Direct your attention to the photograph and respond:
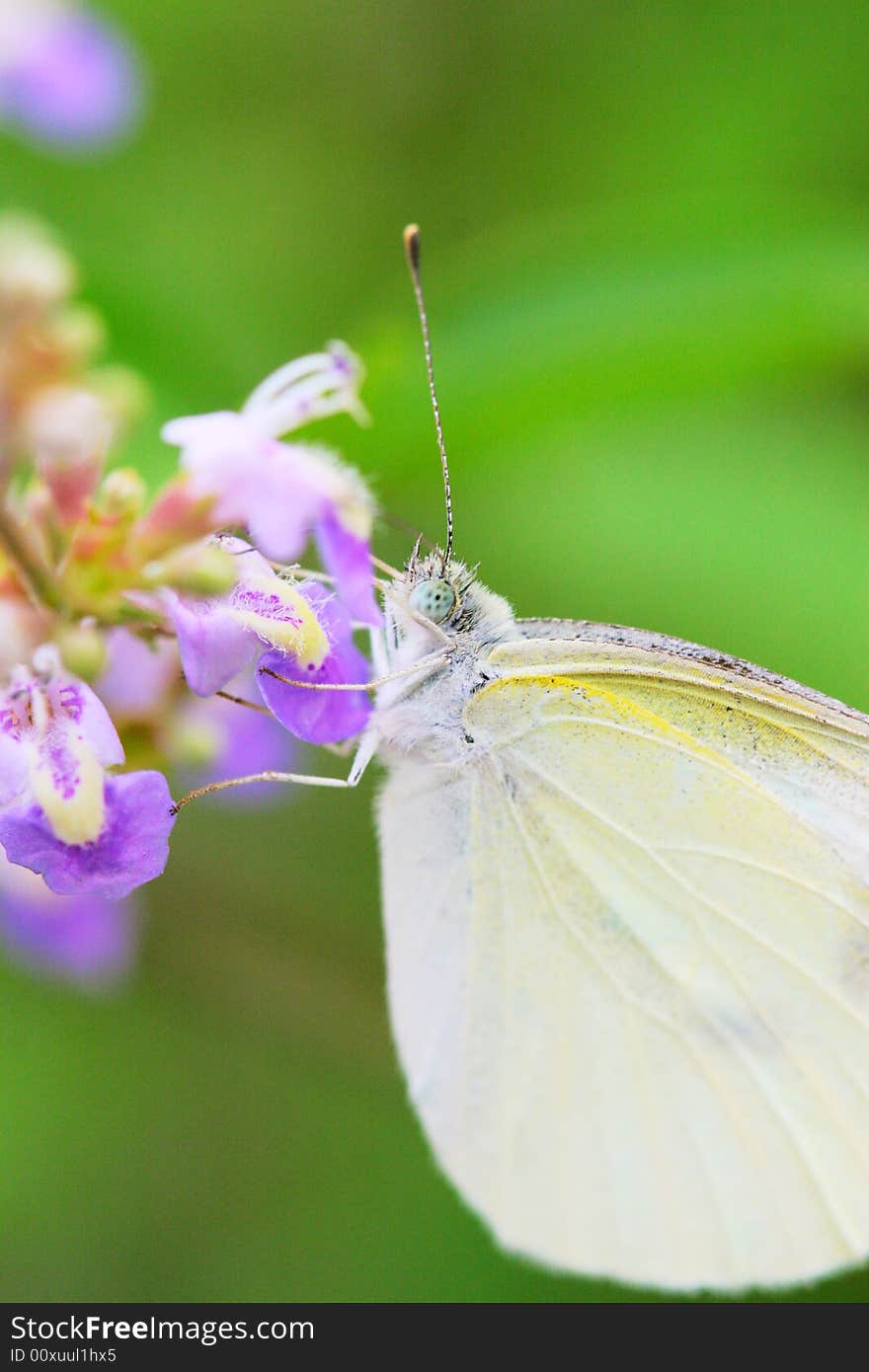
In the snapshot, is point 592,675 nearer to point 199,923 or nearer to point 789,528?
point 789,528

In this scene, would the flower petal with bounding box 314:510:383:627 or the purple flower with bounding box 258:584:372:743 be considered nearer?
the flower petal with bounding box 314:510:383:627

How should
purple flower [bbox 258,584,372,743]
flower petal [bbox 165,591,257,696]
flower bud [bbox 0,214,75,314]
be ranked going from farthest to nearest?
purple flower [bbox 258,584,372,743] → flower petal [bbox 165,591,257,696] → flower bud [bbox 0,214,75,314]

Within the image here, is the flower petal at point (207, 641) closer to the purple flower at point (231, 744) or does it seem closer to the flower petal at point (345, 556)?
the flower petal at point (345, 556)

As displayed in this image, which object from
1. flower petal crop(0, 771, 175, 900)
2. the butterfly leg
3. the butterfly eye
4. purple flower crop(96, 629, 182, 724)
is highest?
the butterfly eye

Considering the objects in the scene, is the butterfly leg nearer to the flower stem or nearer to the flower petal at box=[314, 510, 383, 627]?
the flower petal at box=[314, 510, 383, 627]

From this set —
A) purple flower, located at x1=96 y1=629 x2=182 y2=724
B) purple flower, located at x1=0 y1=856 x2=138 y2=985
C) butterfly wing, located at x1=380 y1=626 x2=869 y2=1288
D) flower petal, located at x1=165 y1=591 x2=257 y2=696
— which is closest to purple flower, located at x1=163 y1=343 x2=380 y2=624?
flower petal, located at x1=165 y1=591 x2=257 y2=696

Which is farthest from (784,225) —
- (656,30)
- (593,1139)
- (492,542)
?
(593,1139)

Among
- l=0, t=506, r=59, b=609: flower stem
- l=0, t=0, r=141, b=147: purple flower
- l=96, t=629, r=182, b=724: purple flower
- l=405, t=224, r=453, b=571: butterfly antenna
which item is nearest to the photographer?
l=0, t=506, r=59, b=609: flower stem
